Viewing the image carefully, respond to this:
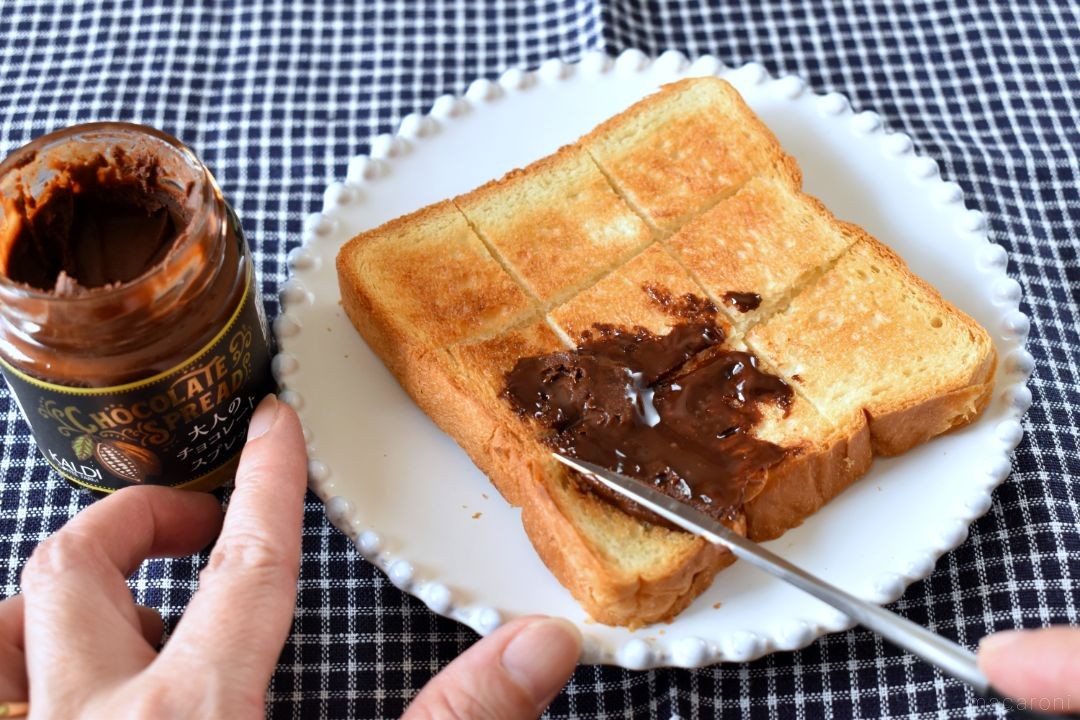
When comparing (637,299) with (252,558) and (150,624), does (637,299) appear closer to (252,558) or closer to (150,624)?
(252,558)

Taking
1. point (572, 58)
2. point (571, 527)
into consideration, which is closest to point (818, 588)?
point (571, 527)

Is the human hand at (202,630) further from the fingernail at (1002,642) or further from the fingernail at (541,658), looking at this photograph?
the fingernail at (1002,642)

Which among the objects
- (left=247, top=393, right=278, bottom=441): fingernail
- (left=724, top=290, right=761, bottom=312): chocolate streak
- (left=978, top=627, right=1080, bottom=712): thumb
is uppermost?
(left=247, top=393, right=278, bottom=441): fingernail

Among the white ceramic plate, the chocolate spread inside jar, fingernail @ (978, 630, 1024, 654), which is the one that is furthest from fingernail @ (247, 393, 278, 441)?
fingernail @ (978, 630, 1024, 654)

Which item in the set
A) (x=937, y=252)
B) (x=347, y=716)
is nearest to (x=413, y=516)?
(x=347, y=716)

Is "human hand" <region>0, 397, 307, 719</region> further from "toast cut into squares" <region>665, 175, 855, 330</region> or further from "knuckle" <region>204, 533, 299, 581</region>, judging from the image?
"toast cut into squares" <region>665, 175, 855, 330</region>

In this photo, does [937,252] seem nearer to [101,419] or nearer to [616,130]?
[616,130]

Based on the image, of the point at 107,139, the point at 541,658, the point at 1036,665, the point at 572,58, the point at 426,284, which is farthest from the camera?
the point at 572,58

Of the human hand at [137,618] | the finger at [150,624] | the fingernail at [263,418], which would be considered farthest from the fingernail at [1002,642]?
the finger at [150,624]
